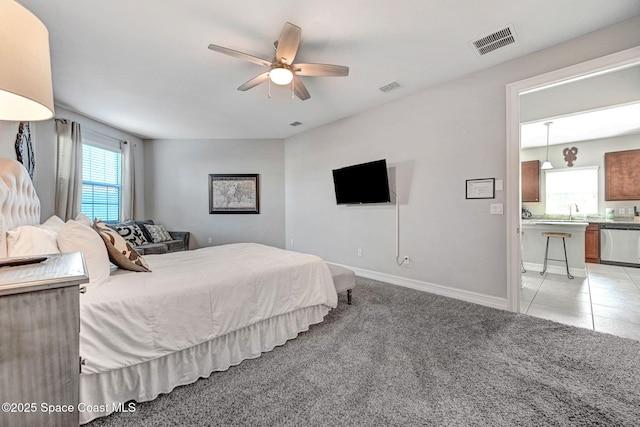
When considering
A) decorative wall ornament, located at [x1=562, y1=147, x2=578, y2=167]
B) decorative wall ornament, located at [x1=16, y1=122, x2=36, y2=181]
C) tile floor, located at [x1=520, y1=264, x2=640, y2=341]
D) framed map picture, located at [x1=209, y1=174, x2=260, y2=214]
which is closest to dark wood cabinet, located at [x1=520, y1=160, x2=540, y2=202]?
decorative wall ornament, located at [x1=562, y1=147, x2=578, y2=167]

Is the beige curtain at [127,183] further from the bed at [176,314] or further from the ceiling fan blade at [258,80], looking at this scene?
the ceiling fan blade at [258,80]

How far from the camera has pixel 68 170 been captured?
3.73 m

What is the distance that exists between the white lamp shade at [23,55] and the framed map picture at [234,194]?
4763 millimetres

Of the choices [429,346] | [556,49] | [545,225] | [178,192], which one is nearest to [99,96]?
[178,192]

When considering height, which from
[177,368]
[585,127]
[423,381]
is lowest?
[423,381]

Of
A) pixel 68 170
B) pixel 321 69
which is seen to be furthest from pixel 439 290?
pixel 68 170

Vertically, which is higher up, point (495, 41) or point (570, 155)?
point (495, 41)

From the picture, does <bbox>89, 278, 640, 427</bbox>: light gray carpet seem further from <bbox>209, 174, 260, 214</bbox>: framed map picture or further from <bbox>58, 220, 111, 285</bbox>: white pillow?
<bbox>209, 174, 260, 214</bbox>: framed map picture

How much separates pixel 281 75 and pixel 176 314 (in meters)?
2.08

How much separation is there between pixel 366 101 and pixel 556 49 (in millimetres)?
2035

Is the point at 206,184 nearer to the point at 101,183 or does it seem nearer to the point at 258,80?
the point at 101,183

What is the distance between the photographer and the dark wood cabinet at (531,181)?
19.1 ft

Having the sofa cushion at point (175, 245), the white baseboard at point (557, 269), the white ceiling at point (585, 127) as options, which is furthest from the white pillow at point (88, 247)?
the white baseboard at point (557, 269)

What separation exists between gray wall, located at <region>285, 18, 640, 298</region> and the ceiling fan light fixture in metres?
1.93
